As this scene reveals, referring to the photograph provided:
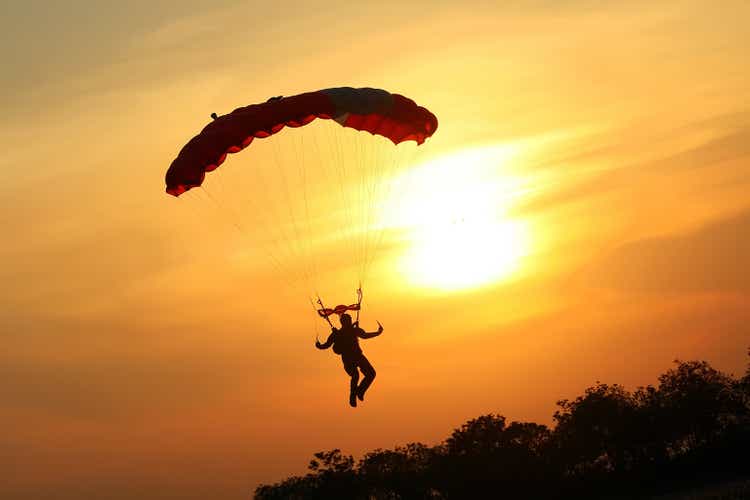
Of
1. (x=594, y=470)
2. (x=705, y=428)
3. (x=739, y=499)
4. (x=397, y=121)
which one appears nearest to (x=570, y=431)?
(x=594, y=470)

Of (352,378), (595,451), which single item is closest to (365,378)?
(352,378)

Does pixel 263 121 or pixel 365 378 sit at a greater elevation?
pixel 263 121

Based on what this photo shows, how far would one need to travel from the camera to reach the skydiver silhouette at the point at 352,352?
33.8m

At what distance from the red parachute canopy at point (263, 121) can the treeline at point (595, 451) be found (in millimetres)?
45472

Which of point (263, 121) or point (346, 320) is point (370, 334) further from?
point (263, 121)

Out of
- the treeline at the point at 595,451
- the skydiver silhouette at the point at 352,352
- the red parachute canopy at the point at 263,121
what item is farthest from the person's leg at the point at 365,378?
the treeline at the point at 595,451

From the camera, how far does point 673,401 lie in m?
81.4

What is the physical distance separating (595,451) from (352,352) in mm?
49430

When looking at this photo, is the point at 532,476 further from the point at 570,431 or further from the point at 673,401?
the point at 673,401

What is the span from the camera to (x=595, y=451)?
79.7 metres

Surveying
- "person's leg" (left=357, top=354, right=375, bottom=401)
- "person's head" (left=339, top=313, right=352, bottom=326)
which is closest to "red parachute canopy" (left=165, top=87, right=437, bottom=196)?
"person's head" (left=339, top=313, right=352, bottom=326)

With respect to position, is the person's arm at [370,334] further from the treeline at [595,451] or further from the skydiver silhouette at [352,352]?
the treeline at [595,451]

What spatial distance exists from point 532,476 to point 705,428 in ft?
39.4

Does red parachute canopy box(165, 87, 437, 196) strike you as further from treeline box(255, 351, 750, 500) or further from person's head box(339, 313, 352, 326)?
treeline box(255, 351, 750, 500)
